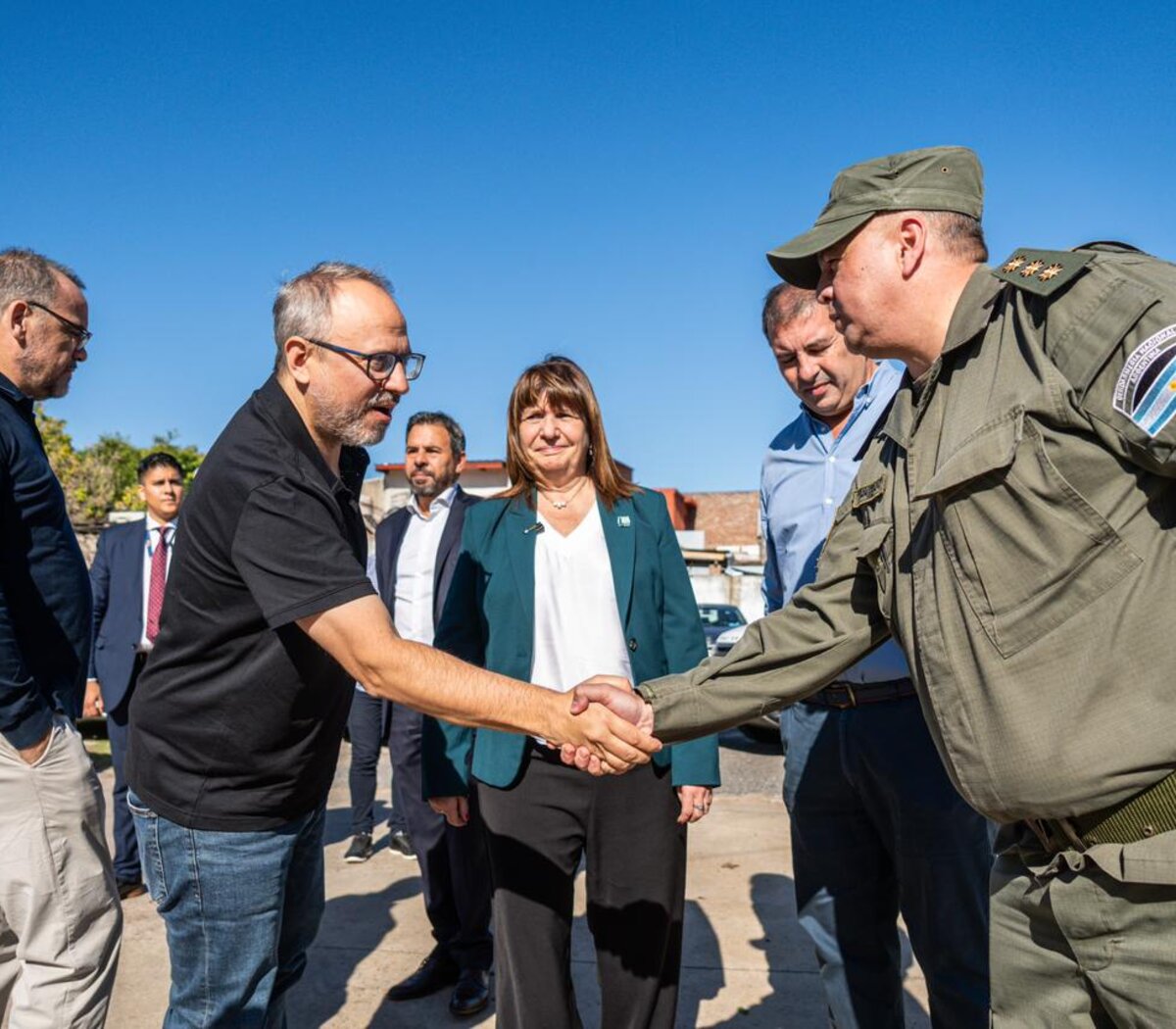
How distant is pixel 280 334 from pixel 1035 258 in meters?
1.81

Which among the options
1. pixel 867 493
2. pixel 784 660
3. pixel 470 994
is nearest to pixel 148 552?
pixel 470 994

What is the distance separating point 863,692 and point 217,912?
1810 millimetres

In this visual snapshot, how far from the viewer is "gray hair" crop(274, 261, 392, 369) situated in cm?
258

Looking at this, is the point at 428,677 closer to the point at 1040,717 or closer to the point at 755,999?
the point at 1040,717

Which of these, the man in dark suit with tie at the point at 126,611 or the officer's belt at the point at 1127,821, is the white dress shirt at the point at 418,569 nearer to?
the man in dark suit with tie at the point at 126,611

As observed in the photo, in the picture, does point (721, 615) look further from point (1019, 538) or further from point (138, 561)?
point (1019, 538)

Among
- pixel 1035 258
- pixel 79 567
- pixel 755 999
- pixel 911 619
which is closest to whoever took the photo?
pixel 1035 258

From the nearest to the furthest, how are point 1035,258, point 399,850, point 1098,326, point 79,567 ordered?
point 1098,326, point 1035,258, point 79,567, point 399,850

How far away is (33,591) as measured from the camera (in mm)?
2824

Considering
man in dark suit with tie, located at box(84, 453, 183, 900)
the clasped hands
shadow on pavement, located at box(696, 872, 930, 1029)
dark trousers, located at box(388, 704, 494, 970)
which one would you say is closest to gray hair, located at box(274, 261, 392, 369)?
the clasped hands

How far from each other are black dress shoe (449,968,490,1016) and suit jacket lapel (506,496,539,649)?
5.80 ft

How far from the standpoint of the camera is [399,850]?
6.05m

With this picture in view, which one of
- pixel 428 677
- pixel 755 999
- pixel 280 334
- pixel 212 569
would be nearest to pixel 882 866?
pixel 755 999

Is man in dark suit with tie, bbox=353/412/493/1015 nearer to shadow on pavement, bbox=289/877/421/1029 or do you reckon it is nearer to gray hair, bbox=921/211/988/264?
shadow on pavement, bbox=289/877/421/1029
